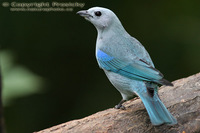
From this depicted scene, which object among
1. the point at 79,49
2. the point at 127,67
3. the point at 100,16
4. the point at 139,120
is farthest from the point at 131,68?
the point at 79,49

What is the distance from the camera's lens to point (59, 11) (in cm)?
762

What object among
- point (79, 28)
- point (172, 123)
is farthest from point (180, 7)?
point (172, 123)

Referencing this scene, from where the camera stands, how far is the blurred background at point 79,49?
24.3ft

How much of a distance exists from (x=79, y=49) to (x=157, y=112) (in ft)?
12.7

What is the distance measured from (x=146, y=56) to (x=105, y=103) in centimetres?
286

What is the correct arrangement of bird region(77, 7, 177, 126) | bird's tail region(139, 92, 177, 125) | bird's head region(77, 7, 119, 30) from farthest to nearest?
bird's head region(77, 7, 119, 30), bird region(77, 7, 177, 126), bird's tail region(139, 92, 177, 125)

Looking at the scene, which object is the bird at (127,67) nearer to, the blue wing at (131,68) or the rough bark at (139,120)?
the blue wing at (131,68)

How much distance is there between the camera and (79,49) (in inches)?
305

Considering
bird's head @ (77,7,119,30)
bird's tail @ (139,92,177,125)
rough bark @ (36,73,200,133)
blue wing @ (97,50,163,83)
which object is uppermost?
bird's head @ (77,7,119,30)

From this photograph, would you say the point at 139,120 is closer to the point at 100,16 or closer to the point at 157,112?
the point at 157,112

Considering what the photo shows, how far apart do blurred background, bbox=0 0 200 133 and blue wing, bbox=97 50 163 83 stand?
103 inches

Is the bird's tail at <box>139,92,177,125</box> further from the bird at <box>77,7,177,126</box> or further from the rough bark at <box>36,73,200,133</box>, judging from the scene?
the rough bark at <box>36,73,200,133</box>

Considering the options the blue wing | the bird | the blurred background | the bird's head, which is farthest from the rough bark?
the blurred background

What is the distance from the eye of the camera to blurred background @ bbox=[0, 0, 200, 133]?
24.3 ft
